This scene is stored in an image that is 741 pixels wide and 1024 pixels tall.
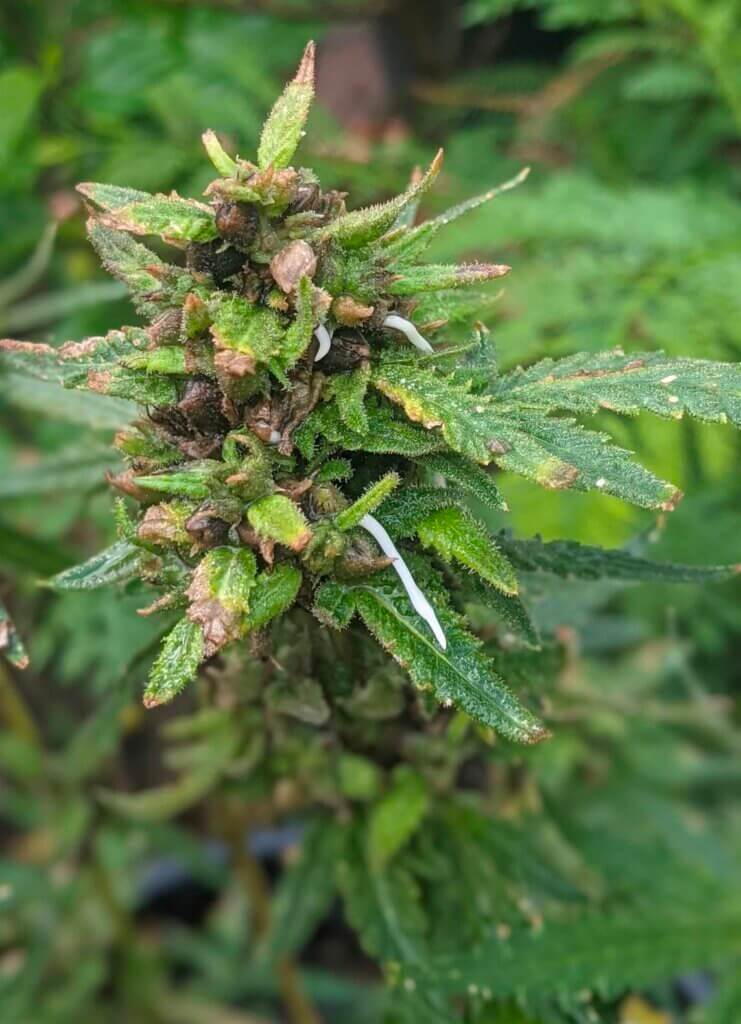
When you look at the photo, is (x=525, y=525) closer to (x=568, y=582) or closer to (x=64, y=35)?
(x=568, y=582)

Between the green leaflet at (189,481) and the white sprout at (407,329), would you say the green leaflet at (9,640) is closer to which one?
the green leaflet at (189,481)

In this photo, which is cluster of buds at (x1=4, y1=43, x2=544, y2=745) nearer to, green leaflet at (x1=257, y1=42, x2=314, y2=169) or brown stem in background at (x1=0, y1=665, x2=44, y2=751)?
green leaflet at (x1=257, y1=42, x2=314, y2=169)

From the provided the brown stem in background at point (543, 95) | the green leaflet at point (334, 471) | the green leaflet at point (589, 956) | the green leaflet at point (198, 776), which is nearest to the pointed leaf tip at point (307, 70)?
the green leaflet at point (334, 471)

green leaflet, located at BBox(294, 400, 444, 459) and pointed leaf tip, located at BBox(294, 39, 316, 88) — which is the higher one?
pointed leaf tip, located at BBox(294, 39, 316, 88)

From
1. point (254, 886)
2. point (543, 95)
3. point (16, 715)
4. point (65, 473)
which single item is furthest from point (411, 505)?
point (543, 95)

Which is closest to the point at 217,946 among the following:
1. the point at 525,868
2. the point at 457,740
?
the point at 525,868

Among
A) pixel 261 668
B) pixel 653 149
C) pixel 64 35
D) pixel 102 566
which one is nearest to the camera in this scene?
pixel 102 566

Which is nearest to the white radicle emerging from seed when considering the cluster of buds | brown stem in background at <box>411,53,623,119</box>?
the cluster of buds
